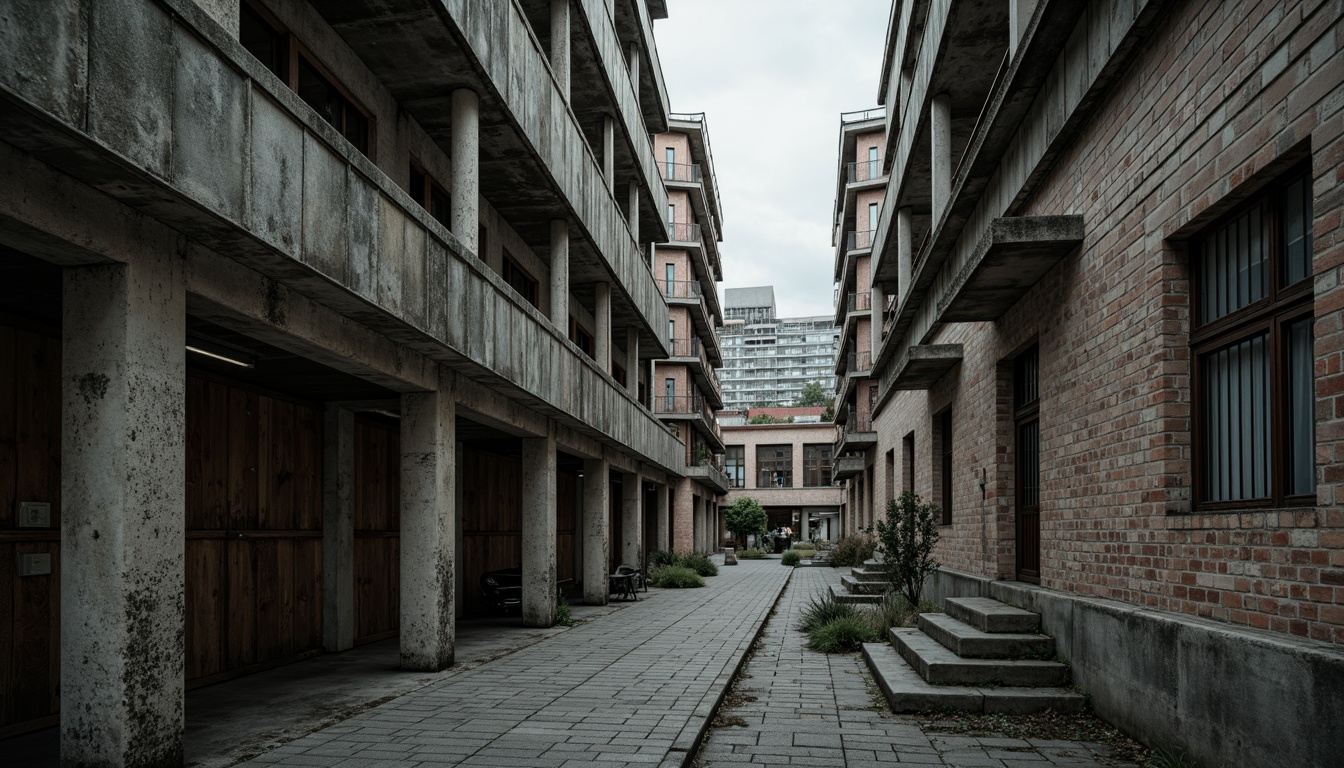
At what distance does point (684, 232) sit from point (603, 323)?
26.0m

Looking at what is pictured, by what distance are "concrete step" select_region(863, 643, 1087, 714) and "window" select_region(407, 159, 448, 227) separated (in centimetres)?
702

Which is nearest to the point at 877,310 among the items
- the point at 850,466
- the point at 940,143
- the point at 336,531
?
the point at 940,143

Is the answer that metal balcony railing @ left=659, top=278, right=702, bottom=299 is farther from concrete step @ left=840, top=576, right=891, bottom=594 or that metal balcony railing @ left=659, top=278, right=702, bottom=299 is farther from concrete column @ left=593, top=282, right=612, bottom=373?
concrete step @ left=840, top=576, right=891, bottom=594

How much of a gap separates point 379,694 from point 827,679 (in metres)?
4.48

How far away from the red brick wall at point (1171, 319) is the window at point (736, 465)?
5820 centimetres

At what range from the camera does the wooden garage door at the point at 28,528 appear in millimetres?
6695

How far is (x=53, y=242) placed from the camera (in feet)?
15.8

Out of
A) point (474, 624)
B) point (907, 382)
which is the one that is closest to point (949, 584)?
point (907, 382)

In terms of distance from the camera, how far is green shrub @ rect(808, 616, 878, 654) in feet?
39.4

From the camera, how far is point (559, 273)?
1498cm

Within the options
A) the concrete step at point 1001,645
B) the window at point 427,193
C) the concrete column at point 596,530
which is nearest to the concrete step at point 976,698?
the concrete step at point 1001,645

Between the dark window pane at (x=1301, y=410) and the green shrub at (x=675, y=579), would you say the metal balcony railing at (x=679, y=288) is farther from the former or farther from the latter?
the dark window pane at (x=1301, y=410)

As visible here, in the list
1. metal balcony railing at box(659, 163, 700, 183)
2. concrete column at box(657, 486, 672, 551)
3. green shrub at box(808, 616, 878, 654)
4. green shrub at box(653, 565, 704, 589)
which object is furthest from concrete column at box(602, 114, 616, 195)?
metal balcony railing at box(659, 163, 700, 183)

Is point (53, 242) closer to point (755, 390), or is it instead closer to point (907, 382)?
point (907, 382)
